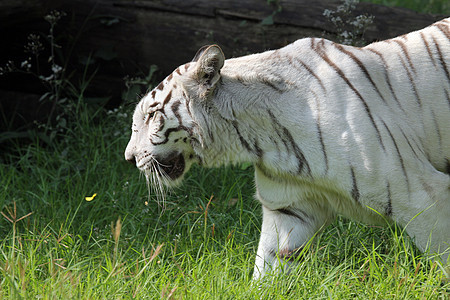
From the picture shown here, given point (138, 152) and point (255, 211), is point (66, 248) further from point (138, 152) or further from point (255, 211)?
point (255, 211)

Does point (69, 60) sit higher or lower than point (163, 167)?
lower

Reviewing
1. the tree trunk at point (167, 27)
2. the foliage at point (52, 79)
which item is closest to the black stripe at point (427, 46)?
the tree trunk at point (167, 27)

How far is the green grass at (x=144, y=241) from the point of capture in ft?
8.40

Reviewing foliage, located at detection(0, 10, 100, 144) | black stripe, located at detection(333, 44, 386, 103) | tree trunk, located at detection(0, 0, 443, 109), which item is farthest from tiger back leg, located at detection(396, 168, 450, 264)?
foliage, located at detection(0, 10, 100, 144)

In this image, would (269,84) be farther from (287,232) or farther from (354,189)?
(287,232)

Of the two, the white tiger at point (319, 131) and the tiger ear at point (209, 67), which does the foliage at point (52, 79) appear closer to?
the white tiger at point (319, 131)

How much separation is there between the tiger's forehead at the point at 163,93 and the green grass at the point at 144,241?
47 cm

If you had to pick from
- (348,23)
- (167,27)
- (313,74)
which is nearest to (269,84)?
(313,74)

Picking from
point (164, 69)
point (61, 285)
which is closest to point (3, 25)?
point (164, 69)

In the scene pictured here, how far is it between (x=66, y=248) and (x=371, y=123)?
1.58 meters

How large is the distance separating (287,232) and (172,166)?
0.59 meters

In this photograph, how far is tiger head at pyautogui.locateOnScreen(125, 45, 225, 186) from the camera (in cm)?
273

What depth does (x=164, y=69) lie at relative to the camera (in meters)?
5.01

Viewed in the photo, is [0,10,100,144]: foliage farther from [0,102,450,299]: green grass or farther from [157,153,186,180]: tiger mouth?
[157,153,186,180]: tiger mouth
